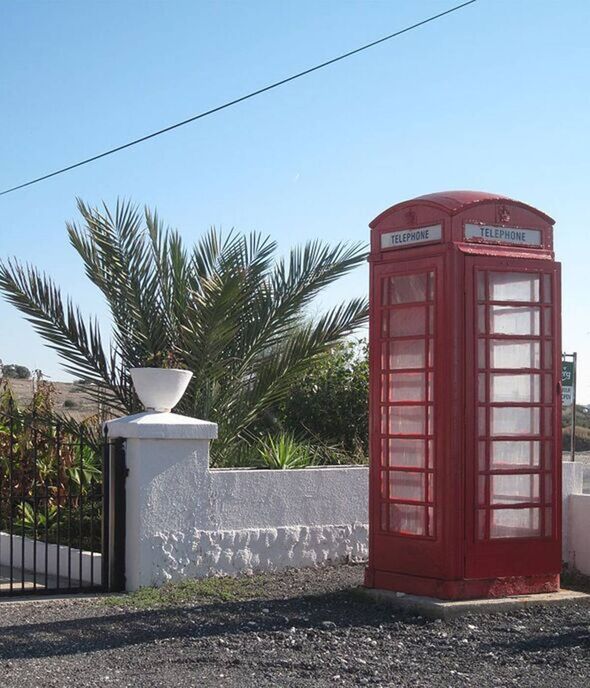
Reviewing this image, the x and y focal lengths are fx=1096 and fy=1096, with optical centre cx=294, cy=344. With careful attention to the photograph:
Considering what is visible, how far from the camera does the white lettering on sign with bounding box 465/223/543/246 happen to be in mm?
8758

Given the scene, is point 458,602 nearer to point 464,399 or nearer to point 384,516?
point 384,516

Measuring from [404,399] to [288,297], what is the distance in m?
4.57

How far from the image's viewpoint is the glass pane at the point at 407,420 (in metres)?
8.88

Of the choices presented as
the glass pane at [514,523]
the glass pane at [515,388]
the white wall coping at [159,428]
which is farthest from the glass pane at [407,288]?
the white wall coping at [159,428]

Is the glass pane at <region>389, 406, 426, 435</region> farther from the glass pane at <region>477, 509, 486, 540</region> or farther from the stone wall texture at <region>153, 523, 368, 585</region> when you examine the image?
the stone wall texture at <region>153, 523, 368, 585</region>

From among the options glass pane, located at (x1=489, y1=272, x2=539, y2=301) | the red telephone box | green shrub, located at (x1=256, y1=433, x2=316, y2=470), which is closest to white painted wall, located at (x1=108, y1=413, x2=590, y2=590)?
green shrub, located at (x1=256, y1=433, x2=316, y2=470)

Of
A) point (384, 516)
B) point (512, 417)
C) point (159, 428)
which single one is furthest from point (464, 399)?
point (159, 428)

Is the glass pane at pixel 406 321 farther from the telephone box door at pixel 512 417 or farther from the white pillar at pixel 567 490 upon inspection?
the white pillar at pixel 567 490

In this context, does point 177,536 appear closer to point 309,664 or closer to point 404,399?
point 404,399

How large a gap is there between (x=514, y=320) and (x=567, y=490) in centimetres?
310

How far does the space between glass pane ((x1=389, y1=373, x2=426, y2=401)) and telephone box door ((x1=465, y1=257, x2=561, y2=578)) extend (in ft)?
1.45

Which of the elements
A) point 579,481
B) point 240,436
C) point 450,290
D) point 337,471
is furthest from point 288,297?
point 450,290

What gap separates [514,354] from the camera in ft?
29.2

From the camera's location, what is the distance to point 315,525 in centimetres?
1088
